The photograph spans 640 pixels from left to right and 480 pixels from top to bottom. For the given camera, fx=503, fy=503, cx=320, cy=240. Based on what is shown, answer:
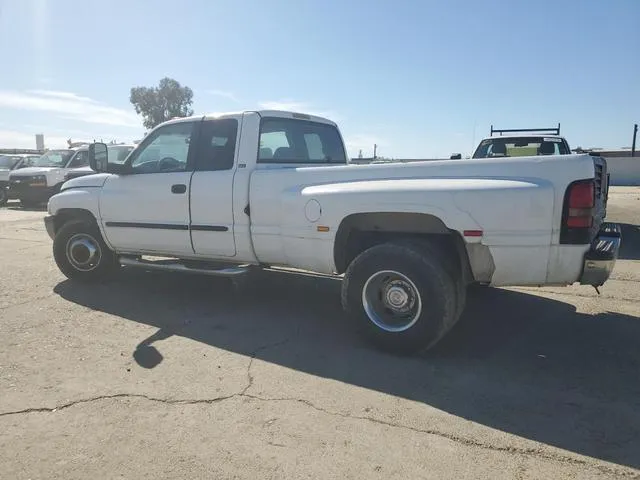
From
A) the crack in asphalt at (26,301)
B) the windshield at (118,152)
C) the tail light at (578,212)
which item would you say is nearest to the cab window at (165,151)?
the crack in asphalt at (26,301)

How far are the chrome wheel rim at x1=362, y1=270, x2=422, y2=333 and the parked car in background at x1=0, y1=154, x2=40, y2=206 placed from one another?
18.5 meters

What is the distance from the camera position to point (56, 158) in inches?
677

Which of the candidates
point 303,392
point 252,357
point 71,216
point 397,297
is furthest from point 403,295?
point 71,216

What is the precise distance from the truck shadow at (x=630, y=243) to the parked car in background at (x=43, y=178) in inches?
586

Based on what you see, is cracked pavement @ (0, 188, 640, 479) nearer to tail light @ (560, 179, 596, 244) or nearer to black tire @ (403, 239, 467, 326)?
black tire @ (403, 239, 467, 326)

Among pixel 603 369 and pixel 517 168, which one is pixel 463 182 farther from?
pixel 603 369

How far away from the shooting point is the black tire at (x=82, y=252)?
612 centimetres

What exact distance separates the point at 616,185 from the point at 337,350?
31.1 meters

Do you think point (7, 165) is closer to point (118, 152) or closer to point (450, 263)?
point (118, 152)

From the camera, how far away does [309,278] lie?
21.8ft

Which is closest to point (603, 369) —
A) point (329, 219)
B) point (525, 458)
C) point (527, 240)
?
point (527, 240)

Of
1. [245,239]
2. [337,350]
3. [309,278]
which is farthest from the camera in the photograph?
[309,278]

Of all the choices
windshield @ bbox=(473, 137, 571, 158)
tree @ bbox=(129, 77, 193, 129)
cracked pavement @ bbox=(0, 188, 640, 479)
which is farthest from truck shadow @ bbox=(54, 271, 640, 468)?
tree @ bbox=(129, 77, 193, 129)

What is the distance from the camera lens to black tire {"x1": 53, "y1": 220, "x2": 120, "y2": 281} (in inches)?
241
